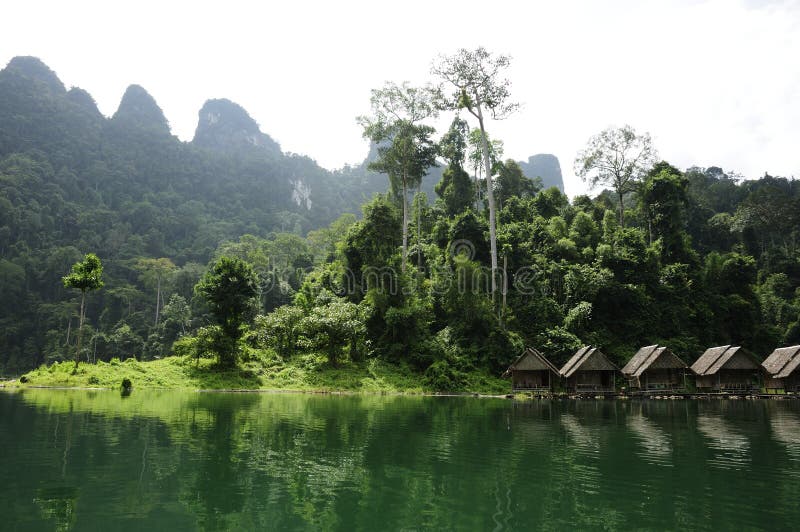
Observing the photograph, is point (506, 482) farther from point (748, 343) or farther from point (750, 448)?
point (748, 343)

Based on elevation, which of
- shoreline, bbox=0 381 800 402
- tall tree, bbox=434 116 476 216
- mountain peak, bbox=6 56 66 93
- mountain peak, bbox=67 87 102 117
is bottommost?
shoreline, bbox=0 381 800 402

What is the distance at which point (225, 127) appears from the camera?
17175 centimetres

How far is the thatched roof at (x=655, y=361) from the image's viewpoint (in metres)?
33.8

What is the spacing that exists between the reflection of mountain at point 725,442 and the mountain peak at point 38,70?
158m

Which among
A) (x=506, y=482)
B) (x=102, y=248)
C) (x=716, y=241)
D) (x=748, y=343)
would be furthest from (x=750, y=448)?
(x=102, y=248)

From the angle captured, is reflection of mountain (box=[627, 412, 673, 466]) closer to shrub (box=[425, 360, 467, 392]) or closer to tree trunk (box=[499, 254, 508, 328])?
shrub (box=[425, 360, 467, 392])

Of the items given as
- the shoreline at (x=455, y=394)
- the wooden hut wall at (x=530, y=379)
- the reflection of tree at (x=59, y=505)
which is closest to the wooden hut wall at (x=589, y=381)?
the shoreline at (x=455, y=394)

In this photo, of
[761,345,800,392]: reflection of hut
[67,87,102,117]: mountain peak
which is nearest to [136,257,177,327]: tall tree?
[67,87,102,117]: mountain peak

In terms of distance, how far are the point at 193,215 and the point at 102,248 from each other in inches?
960

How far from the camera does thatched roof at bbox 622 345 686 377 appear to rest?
111 feet

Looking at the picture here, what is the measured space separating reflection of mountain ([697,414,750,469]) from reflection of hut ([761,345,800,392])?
16873 millimetres

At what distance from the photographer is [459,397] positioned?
32.1 meters

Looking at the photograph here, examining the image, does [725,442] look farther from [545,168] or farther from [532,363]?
[545,168]

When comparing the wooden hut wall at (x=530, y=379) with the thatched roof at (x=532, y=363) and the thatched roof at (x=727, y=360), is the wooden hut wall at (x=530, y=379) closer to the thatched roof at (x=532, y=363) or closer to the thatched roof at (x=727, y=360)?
the thatched roof at (x=532, y=363)
